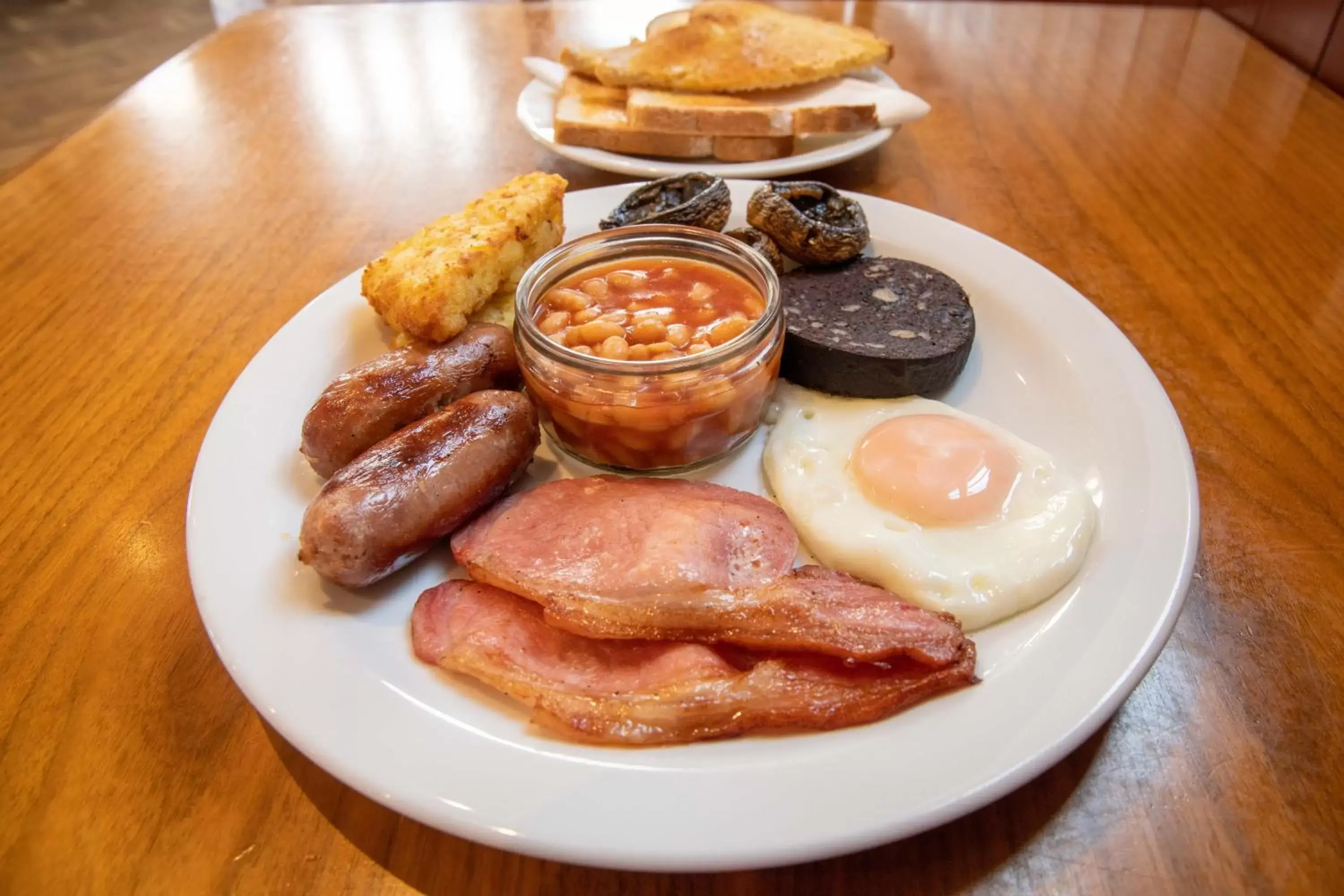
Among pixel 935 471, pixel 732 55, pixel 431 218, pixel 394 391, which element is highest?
pixel 732 55

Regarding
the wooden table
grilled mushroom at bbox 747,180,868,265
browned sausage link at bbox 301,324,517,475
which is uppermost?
grilled mushroom at bbox 747,180,868,265

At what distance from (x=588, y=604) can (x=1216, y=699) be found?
1.18 metres

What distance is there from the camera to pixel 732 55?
3508 millimetres

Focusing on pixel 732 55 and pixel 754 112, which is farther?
pixel 732 55

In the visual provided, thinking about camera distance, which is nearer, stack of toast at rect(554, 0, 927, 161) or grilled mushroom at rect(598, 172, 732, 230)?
grilled mushroom at rect(598, 172, 732, 230)

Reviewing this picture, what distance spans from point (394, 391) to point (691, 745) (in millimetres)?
1058

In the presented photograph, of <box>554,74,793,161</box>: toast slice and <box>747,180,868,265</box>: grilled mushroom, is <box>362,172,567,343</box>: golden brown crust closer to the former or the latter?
<box>747,180,868,265</box>: grilled mushroom

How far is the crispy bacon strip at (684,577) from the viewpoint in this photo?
1556 mm

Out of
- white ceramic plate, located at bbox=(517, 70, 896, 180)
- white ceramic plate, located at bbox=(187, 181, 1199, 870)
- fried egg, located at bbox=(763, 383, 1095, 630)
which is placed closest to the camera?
white ceramic plate, located at bbox=(187, 181, 1199, 870)

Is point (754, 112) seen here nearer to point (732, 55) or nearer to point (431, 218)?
point (732, 55)

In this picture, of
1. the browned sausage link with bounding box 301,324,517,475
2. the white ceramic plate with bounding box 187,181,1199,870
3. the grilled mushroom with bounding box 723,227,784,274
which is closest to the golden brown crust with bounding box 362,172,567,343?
the browned sausage link with bounding box 301,324,517,475

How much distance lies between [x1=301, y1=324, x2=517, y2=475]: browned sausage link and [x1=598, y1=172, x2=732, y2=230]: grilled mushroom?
630 mm

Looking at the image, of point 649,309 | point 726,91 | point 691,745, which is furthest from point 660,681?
point 726,91

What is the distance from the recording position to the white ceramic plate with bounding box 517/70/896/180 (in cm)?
310
